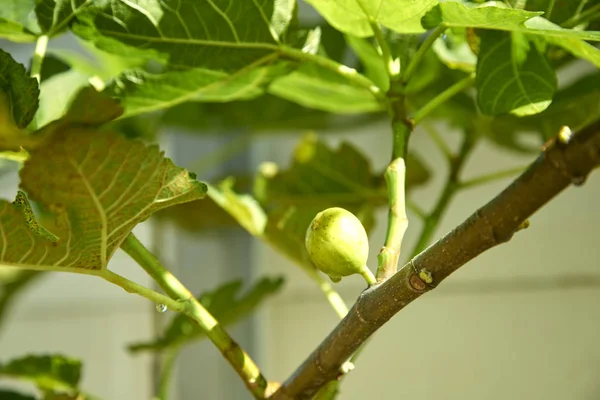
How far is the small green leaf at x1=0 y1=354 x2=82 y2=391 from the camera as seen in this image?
1.72ft

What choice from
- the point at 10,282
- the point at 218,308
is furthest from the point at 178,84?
the point at 10,282

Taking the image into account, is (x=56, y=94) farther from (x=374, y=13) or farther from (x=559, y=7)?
(x=559, y=7)

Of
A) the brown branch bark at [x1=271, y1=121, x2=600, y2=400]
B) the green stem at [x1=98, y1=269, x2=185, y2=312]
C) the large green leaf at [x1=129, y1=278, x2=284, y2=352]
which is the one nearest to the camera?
the brown branch bark at [x1=271, y1=121, x2=600, y2=400]

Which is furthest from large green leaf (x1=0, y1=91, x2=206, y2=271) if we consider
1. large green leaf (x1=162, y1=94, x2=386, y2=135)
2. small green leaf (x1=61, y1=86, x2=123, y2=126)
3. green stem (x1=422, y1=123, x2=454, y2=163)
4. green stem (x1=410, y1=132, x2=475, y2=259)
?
large green leaf (x1=162, y1=94, x2=386, y2=135)

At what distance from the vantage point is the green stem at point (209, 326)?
14.6 inches

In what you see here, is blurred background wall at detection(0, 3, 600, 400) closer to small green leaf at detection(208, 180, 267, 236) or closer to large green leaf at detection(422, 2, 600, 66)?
small green leaf at detection(208, 180, 267, 236)

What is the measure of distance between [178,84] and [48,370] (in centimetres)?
27

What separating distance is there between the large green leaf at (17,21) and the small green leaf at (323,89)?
20cm

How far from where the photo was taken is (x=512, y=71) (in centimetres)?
40

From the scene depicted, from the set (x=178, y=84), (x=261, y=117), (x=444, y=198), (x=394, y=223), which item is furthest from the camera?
(x=261, y=117)

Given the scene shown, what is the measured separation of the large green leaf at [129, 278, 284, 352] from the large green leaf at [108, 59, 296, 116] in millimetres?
208

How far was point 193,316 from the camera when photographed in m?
0.38

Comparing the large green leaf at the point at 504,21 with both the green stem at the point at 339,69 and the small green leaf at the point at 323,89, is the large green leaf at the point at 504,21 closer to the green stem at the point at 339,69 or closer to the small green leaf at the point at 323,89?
the green stem at the point at 339,69

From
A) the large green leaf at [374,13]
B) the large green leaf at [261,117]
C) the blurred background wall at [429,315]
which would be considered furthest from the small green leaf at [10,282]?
the large green leaf at [374,13]
